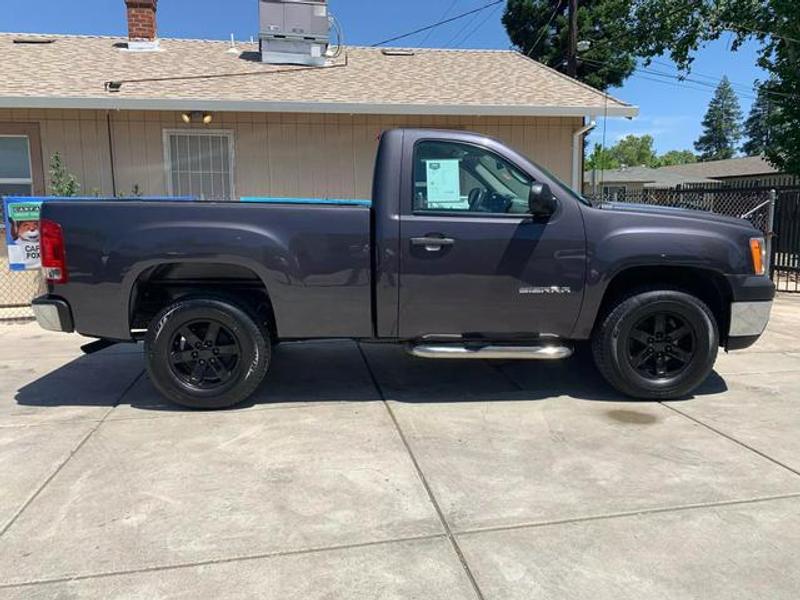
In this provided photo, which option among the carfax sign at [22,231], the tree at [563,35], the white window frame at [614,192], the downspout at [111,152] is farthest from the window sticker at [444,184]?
the tree at [563,35]

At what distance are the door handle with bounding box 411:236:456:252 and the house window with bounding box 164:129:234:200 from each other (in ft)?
22.1

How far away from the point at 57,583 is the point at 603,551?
241 cm

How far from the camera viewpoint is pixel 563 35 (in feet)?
92.0

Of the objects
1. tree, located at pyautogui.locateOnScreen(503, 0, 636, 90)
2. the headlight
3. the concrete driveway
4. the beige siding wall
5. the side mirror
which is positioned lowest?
the concrete driveway

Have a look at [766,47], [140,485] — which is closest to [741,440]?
[140,485]

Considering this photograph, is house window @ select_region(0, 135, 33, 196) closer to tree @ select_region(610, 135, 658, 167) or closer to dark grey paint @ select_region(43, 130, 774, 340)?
dark grey paint @ select_region(43, 130, 774, 340)

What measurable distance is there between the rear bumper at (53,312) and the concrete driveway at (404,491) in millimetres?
711

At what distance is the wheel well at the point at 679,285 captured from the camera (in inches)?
199

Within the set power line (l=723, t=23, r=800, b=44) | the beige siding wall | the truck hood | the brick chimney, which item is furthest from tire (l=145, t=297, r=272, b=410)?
power line (l=723, t=23, r=800, b=44)

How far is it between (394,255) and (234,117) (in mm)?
6934

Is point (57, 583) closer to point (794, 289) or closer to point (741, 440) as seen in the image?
point (741, 440)

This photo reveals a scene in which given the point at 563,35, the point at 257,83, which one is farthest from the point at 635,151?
the point at 257,83

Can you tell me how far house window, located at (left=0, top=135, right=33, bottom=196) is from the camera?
33.3 feet

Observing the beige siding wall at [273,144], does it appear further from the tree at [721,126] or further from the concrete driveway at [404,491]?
the tree at [721,126]
